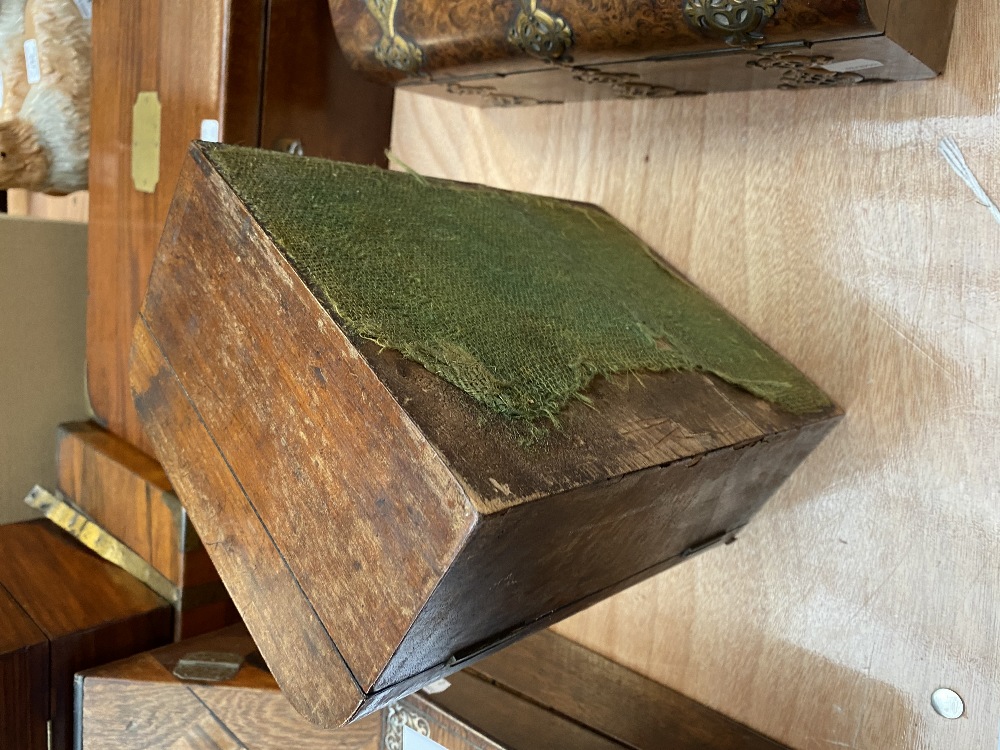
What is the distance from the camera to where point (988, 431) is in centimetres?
78

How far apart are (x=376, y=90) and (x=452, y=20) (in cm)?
36

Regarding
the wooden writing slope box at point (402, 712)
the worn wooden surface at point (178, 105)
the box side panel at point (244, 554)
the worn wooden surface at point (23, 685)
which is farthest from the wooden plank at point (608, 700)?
the worn wooden surface at point (178, 105)

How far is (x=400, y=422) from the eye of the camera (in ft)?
1.49

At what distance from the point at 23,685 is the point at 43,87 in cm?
86

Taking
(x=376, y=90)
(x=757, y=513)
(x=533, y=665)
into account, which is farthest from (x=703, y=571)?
(x=376, y=90)

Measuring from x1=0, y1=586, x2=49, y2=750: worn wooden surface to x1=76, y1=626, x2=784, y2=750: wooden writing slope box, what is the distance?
4 centimetres

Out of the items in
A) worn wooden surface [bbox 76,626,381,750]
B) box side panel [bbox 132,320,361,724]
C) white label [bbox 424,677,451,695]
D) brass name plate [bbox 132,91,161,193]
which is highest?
brass name plate [bbox 132,91,161,193]

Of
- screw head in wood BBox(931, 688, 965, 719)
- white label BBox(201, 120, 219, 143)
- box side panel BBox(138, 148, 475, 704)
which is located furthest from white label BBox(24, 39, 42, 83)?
screw head in wood BBox(931, 688, 965, 719)

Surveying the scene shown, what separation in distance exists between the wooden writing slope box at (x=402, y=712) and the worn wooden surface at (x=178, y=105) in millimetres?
322

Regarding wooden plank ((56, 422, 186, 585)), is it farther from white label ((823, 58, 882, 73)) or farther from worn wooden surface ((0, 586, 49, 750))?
white label ((823, 58, 882, 73))

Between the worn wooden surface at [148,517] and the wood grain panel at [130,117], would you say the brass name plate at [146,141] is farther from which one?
the worn wooden surface at [148,517]

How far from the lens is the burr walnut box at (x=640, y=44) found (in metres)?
0.66

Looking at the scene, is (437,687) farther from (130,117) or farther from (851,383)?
(130,117)

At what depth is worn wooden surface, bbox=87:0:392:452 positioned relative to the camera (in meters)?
0.95
